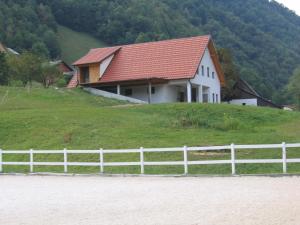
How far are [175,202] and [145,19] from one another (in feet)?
393

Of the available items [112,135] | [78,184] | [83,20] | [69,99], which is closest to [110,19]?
[83,20]

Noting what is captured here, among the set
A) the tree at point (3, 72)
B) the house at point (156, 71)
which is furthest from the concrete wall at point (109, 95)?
the tree at point (3, 72)

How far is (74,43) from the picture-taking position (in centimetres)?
14625

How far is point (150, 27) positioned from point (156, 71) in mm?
78547

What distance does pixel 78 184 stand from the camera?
18.8m

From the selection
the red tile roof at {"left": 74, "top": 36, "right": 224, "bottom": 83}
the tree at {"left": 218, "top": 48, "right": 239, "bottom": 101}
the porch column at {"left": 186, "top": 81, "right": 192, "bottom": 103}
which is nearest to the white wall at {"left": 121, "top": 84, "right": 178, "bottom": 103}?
the red tile roof at {"left": 74, "top": 36, "right": 224, "bottom": 83}

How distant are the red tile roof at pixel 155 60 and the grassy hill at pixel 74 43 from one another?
82005 mm

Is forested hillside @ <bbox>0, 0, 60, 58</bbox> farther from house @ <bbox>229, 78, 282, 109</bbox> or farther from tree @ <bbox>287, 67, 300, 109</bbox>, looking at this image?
house @ <bbox>229, 78, 282, 109</bbox>

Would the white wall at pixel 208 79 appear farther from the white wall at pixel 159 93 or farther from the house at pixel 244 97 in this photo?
the house at pixel 244 97

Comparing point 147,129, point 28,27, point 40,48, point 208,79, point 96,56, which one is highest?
point 28,27

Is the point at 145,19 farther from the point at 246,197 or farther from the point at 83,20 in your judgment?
the point at 246,197

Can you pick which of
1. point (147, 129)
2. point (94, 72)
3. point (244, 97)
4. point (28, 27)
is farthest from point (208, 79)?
point (28, 27)

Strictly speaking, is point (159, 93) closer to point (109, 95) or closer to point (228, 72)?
point (109, 95)

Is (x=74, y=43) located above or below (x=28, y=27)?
below
